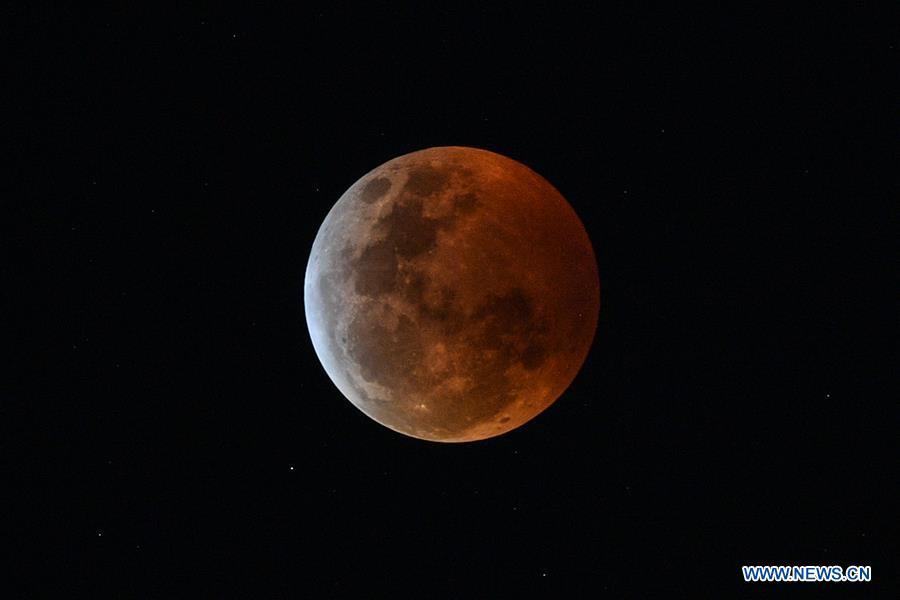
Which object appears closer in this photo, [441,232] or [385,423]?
[441,232]

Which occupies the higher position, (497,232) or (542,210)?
(542,210)

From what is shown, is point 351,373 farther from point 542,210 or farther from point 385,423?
point 542,210

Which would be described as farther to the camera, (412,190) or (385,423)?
(385,423)

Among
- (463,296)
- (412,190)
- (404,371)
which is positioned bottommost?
(404,371)

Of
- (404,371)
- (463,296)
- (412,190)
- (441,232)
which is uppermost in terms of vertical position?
(412,190)

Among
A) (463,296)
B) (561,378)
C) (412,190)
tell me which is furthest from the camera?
(561,378)

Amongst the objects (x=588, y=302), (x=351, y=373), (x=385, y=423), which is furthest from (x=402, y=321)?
(x=588, y=302)

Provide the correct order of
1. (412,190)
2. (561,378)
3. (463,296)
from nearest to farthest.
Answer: (463,296) < (412,190) < (561,378)

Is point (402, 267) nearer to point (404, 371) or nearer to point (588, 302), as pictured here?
point (404, 371)

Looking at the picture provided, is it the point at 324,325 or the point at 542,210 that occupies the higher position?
the point at 542,210

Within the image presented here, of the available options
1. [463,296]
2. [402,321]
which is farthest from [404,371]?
[463,296]
